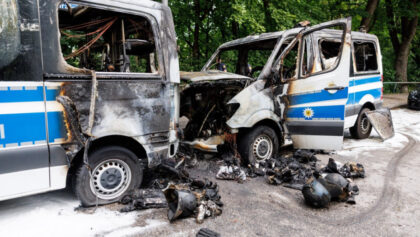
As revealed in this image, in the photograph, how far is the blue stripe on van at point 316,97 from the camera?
16.3 feet

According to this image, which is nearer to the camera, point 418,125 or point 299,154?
point 299,154

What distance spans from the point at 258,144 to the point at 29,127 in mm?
3391

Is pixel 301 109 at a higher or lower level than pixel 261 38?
lower

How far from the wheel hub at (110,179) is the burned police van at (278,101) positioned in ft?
5.09

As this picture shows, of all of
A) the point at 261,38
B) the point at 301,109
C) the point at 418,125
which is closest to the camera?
the point at 301,109

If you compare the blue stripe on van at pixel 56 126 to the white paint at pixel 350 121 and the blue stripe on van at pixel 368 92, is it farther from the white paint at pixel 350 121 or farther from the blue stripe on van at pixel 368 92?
the blue stripe on van at pixel 368 92

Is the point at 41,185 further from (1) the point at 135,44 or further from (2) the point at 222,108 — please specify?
(2) the point at 222,108

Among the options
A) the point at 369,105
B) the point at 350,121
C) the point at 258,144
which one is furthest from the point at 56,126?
the point at 369,105

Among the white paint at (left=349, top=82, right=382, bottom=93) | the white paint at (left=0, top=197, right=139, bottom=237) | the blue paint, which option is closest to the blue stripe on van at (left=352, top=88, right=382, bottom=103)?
the white paint at (left=349, top=82, right=382, bottom=93)

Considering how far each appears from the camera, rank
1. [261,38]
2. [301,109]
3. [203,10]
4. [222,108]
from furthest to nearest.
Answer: [203,10], [261,38], [222,108], [301,109]

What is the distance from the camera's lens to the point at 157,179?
4457 mm

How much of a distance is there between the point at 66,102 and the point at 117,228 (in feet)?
4.68

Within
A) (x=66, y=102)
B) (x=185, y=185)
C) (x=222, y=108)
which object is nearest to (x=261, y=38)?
(x=222, y=108)

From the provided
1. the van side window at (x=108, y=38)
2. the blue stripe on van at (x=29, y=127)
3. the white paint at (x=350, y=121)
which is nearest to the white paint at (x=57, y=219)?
the blue stripe on van at (x=29, y=127)
